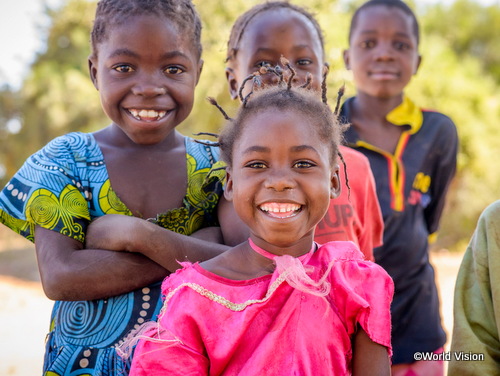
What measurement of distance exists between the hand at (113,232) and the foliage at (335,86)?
5.53 meters

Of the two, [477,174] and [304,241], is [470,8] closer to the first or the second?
[477,174]

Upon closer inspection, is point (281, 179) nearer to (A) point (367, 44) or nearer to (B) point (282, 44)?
(B) point (282, 44)

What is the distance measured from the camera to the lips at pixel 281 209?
2.03 m

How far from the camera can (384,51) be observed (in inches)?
154

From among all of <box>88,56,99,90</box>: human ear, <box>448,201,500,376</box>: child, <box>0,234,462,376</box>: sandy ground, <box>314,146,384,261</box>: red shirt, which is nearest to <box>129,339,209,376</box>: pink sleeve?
<box>314,146,384,261</box>: red shirt

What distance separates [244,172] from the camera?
2090 mm

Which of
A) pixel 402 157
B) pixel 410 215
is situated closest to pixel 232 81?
pixel 402 157

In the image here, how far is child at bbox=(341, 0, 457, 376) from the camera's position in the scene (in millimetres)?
3580

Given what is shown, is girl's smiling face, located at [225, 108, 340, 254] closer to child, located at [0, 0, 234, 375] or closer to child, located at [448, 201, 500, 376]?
child, located at [0, 0, 234, 375]

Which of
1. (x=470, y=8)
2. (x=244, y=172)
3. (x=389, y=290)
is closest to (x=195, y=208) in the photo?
(x=244, y=172)

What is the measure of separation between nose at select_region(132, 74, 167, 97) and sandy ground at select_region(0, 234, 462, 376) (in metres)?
4.68

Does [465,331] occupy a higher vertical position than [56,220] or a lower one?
lower

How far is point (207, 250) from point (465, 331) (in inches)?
39.1

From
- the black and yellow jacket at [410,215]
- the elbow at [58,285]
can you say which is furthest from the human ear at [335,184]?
the black and yellow jacket at [410,215]
